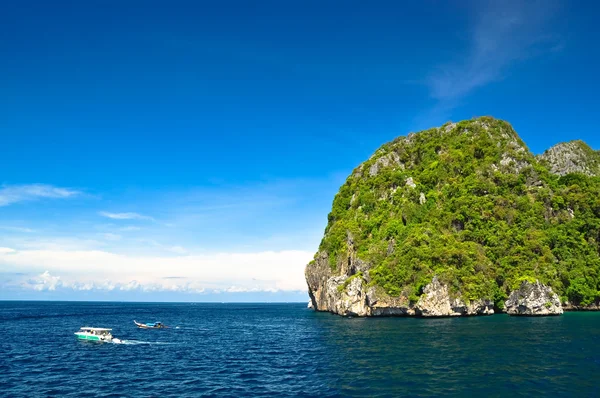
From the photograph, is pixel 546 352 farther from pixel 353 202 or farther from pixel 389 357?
pixel 353 202

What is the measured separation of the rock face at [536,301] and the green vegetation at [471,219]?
4.03 m

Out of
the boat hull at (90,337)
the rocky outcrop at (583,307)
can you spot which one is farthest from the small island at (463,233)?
the boat hull at (90,337)

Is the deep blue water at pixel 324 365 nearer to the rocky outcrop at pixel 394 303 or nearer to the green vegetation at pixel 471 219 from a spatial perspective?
the rocky outcrop at pixel 394 303

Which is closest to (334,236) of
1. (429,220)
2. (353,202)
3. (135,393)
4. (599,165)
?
(353,202)

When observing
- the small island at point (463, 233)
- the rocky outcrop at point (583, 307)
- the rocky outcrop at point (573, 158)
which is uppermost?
the rocky outcrop at point (573, 158)

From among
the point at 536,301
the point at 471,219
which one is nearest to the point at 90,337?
the point at 536,301

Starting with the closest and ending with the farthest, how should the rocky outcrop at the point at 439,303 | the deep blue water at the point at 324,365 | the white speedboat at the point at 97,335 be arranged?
the deep blue water at the point at 324,365
the white speedboat at the point at 97,335
the rocky outcrop at the point at 439,303

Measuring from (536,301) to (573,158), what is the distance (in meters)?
109

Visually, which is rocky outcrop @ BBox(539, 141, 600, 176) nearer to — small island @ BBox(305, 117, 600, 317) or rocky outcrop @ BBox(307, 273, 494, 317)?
small island @ BBox(305, 117, 600, 317)

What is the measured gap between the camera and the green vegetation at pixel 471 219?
330 feet

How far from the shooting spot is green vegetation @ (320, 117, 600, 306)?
100438 mm

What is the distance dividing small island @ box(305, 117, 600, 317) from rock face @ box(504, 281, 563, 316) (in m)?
0.23

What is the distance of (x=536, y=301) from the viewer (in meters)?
92.3

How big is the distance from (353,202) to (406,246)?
4703cm
